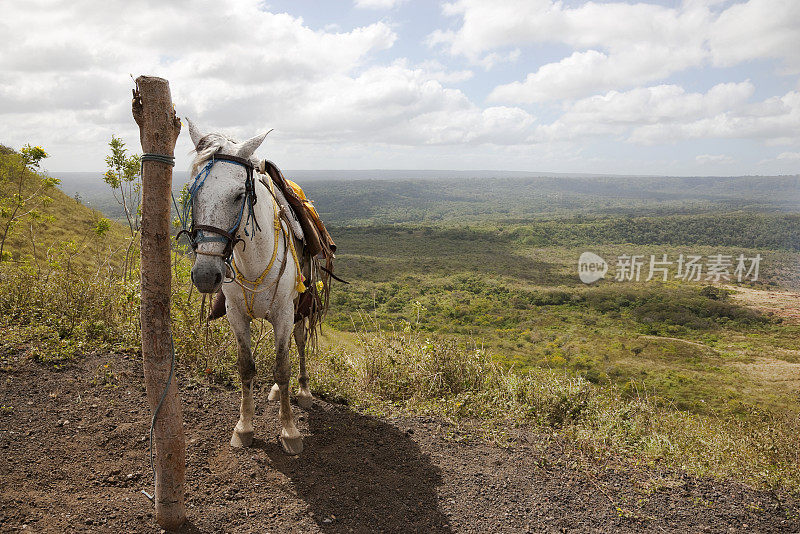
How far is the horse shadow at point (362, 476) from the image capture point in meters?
3.00

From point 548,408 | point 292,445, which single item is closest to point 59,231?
point 292,445

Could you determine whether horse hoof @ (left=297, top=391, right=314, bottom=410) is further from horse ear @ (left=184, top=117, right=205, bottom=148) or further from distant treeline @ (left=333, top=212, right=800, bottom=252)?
distant treeline @ (left=333, top=212, right=800, bottom=252)

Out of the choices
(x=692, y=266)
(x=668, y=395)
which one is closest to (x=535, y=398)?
(x=668, y=395)

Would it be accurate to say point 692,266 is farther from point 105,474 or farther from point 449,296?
point 105,474

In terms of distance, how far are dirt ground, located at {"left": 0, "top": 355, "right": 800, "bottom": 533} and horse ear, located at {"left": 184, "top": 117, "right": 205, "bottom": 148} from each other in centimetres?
242

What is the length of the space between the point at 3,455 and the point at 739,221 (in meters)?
124

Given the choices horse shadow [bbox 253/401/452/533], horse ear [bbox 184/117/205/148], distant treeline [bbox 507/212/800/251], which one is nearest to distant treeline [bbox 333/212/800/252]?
distant treeline [bbox 507/212/800/251]

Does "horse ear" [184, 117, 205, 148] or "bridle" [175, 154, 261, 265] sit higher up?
"horse ear" [184, 117, 205, 148]

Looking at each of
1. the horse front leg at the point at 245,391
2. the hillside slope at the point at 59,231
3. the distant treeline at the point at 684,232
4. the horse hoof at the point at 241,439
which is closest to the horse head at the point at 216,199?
the horse front leg at the point at 245,391

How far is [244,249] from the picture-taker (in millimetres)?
3082

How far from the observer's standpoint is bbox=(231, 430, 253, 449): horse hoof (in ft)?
11.7

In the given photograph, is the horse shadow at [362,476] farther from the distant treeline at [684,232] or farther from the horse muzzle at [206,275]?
the distant treeline at [684,232]

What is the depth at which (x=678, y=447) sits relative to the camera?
14.1 ft

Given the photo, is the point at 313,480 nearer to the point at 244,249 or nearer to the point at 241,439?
the point at 241,439
